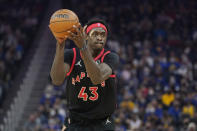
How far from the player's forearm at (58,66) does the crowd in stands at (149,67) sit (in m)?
7.33

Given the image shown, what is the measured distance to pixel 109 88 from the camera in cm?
460

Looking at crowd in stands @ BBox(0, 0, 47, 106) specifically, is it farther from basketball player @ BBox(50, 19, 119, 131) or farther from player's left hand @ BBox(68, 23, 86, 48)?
player's left hand @ BBox(68, 23, 86, 48)

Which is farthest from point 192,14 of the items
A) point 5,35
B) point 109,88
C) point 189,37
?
point 109,88

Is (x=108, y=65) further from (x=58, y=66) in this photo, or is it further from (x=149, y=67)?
(x=149, y=67)

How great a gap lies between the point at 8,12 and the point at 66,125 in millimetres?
17026

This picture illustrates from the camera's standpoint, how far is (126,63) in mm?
15984

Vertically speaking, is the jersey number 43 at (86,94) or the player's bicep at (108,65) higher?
the player's bicep at (108,65)

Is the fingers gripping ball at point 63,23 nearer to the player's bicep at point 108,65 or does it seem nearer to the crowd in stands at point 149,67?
the player's bicep at point 108,65

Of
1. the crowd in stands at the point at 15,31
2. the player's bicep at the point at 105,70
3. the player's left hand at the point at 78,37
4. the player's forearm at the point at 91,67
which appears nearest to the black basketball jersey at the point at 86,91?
the player's bicep at the point at 105,70

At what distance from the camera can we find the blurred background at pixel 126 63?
13.4 meters

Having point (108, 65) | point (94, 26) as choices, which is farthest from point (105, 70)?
point (94, 26)

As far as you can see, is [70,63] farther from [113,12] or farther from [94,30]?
[113,12]

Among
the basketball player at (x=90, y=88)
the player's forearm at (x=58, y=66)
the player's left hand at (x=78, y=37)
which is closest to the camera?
the player's left hand at (x=78, y=37)

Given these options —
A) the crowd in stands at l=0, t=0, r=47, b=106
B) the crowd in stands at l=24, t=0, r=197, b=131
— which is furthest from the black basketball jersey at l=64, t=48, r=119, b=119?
the crowd in stands at l=0, t=0, r=47, b=106
